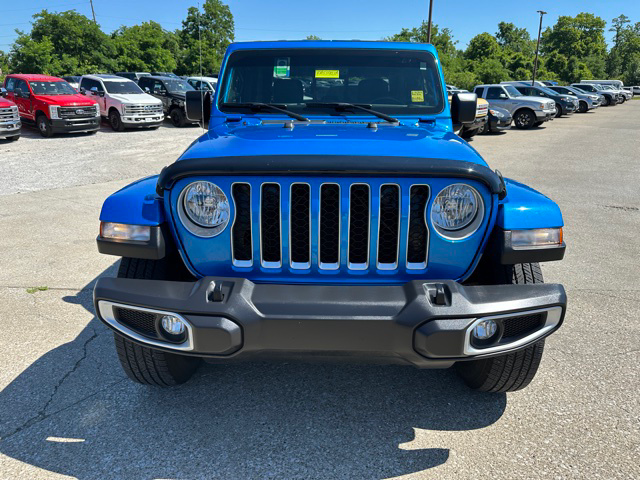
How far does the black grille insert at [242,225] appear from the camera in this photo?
2.44 metres

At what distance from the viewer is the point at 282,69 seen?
3.86 meters

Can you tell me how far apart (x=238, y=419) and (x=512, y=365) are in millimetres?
1439

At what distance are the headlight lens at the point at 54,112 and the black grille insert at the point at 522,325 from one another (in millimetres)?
16043

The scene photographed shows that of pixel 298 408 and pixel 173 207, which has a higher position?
pixel 173 207

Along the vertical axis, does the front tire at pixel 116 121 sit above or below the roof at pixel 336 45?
below

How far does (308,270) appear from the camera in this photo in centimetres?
249

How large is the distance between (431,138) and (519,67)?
66.7 m

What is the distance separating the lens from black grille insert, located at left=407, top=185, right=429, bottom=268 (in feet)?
7.93

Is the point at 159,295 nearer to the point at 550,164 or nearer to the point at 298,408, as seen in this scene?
the point at 298,408

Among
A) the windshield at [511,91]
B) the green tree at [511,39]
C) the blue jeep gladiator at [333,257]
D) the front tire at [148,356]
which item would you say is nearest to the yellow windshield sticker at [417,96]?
the blue jeep gladiator at [333,257]

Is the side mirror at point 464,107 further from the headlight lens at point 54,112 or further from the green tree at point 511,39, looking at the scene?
the green tree at point 511,39

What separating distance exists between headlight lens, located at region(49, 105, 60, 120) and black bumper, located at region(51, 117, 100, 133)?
134 mm

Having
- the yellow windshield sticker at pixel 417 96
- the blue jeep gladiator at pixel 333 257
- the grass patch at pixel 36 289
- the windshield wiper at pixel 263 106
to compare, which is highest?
the yellow windshield sticker at pixel 417 96

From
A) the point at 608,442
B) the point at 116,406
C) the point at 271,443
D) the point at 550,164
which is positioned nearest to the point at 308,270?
the point at 271,443
